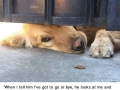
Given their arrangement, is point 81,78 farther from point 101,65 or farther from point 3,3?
point 3,3

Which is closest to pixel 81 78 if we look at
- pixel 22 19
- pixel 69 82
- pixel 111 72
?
pixel 69 82

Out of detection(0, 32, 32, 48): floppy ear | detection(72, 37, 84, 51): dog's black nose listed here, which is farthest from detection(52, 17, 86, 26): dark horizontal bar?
detection(0, 32, 32, 48): floppy ear

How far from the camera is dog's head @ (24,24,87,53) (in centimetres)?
311

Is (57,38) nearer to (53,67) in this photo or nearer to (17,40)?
(17,40)

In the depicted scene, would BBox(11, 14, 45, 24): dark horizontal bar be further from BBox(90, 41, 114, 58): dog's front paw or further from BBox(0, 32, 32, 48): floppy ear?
BBox(90, 41, 114, 58): dog's front paw

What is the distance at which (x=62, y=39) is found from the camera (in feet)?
10.5

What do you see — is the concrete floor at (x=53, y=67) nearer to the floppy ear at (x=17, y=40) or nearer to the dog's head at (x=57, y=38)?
the dog's head at (x=57, y=38)

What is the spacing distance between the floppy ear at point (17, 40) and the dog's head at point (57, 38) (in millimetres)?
69

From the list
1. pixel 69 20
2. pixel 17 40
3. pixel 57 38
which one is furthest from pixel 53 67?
pixel 17 40

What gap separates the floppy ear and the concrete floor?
0.77 ft

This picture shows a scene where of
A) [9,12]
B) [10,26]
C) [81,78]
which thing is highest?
[9,12]

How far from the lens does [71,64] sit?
2.63m

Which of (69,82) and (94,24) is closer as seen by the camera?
(69,82)

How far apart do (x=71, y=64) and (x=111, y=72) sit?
448 millimetres
